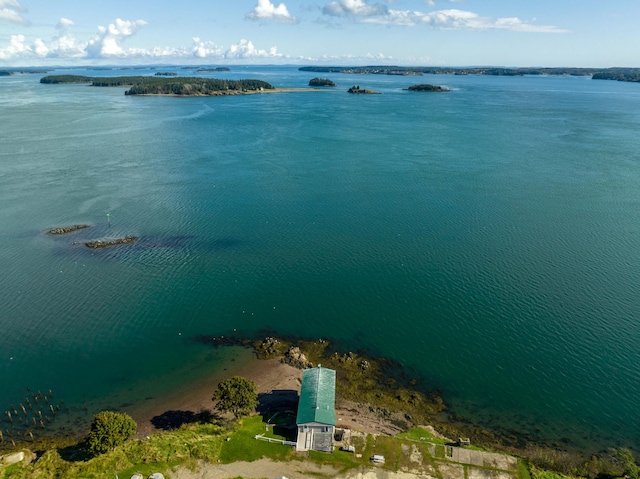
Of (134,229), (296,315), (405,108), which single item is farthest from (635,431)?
(405,108)

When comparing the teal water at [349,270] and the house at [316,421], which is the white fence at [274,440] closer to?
the house at [316,421]

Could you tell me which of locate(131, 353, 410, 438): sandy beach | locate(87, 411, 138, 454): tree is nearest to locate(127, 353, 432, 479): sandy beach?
locate(131, 353, 410, 438): sandy beach

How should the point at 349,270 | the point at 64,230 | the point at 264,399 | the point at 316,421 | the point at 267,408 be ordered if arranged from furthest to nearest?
A: the point at 64,230
the point at 349,270
the point at 264,399
the point at 267,408
the point at 316,421

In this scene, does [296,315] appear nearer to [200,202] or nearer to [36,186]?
[200,202]

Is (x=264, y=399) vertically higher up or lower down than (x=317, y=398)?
lower down

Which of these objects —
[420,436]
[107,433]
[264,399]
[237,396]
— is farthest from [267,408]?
[420,436]

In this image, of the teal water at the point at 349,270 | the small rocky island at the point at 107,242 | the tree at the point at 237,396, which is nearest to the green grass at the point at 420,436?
the teal water at the point at 349,270

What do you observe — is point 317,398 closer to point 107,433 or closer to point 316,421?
point 316,421
